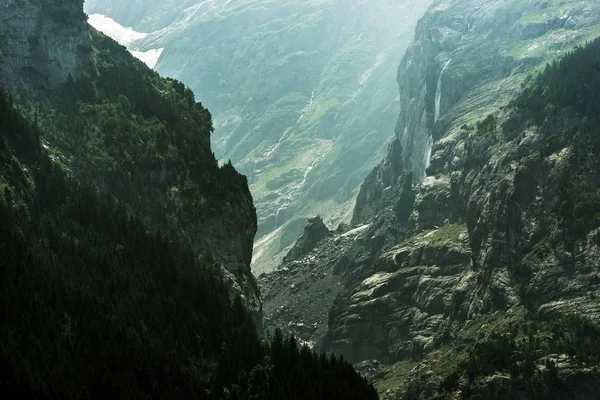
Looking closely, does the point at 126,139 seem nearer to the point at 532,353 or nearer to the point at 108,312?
the point at 108,312

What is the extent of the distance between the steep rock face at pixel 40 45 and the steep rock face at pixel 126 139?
205mm

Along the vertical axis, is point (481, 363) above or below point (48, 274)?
below

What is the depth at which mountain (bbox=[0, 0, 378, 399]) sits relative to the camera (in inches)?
4311

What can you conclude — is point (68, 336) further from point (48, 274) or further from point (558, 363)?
point (558, 363)

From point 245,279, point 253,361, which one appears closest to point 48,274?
point 253,361

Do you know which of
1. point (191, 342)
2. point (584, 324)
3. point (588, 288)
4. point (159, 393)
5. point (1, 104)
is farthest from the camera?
point (588, 288)

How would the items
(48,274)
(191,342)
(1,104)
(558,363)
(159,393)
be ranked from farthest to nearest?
(558,363) < (1,104) < (191,342) < (48,274) < (159,393)

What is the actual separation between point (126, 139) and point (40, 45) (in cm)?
2874

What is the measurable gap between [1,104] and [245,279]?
53255 mm

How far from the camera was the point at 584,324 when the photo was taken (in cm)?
18212

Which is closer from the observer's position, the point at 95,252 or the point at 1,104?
the point at 95,252

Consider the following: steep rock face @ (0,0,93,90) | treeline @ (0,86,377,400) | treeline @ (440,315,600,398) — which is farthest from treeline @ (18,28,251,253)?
treeline @ (440,315,600,398)

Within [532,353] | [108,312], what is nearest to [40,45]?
[108,312]

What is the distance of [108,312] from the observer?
118 meters
